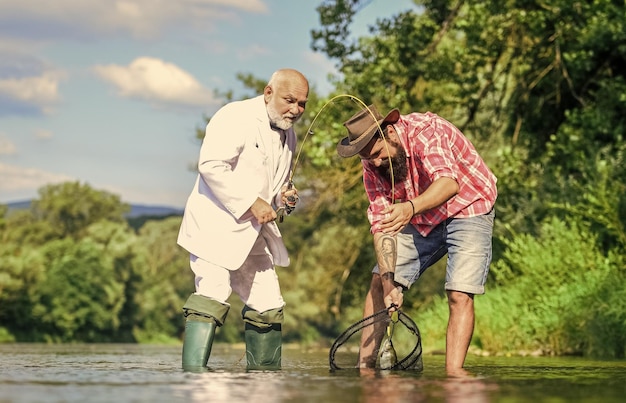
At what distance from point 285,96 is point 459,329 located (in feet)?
6.39

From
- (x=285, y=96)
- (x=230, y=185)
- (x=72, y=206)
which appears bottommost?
(x=230, y=185)

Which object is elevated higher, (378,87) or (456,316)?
(378,87)

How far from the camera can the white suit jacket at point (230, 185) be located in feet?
24.6

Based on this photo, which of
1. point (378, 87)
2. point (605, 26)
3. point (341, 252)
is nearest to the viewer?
point (605, 26)

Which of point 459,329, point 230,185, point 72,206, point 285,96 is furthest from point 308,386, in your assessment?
point 72,206

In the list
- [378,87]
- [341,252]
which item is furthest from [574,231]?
[341,252]

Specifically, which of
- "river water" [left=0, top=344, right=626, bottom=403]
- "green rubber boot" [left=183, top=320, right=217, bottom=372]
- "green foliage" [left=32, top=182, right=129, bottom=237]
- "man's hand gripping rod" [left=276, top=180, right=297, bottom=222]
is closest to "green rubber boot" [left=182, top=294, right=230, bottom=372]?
"green rubber boot" [left=183, top=320, right=217, bottom=372]

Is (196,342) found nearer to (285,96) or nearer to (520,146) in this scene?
(285,96)

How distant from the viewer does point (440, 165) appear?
732cm

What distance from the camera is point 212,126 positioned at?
297 inches

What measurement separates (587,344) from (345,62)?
891 centimetres

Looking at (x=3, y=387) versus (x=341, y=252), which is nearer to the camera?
(x=3, y=387)

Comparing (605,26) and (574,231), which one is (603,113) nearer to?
(605,26)

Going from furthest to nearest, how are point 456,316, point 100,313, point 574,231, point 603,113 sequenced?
1. point 100,313
2. point 603,113
3. point 574,231
4. point 456,316
